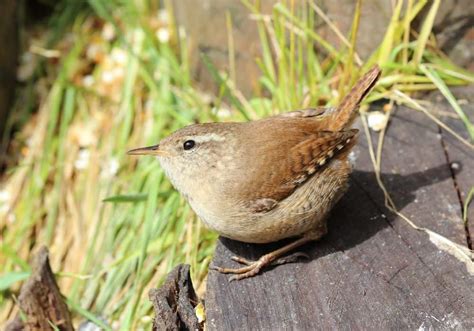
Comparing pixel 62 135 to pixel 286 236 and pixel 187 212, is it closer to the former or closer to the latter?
pixel 187 212

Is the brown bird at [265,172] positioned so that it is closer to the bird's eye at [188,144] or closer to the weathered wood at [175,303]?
the bird's eye at [188,144]

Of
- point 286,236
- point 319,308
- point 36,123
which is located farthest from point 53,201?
point 319,308

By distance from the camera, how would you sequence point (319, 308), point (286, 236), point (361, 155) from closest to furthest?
point (319, 308) < point (286, 236) < point (361, 155)

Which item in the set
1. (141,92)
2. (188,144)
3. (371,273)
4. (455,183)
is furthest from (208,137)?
(141,92)

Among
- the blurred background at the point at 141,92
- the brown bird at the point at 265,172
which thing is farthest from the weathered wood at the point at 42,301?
the brown bird at the point at 265,172

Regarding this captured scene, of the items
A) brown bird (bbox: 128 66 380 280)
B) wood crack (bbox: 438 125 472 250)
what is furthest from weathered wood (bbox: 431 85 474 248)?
brown bird (bbox: 128 66 380 280)

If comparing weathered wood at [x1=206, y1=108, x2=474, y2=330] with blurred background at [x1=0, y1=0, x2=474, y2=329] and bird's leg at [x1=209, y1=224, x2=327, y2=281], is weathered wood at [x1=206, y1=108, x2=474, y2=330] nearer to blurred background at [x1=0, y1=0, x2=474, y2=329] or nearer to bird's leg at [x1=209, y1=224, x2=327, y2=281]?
bird's leg at [x1=209, y1=224, x2=327, y2=281]

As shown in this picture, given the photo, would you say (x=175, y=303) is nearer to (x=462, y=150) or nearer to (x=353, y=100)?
(x=353, y=100)
